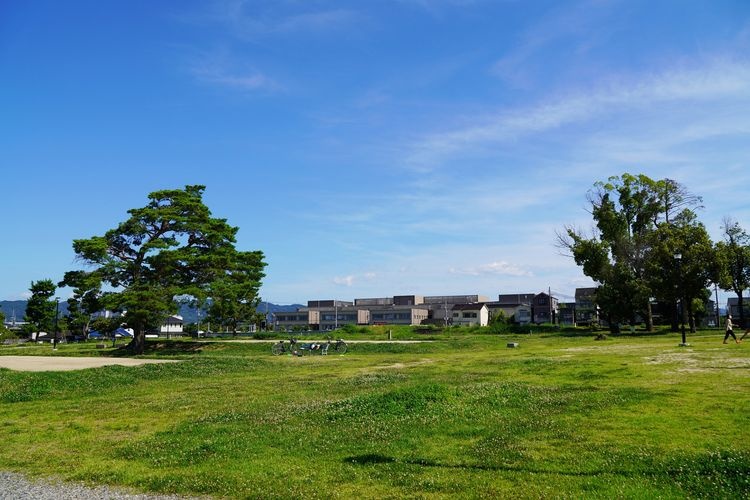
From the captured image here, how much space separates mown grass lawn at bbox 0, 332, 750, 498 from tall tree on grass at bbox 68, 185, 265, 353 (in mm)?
28988

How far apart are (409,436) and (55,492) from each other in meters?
7.30

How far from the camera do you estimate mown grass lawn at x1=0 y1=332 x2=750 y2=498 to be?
916 cm

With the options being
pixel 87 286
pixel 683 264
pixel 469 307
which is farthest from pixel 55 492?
pixel 469 307

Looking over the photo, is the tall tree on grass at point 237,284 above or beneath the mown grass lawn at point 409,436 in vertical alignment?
above

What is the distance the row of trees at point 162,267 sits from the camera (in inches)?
2085

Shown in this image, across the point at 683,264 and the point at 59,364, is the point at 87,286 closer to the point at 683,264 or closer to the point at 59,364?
the point at 59,364

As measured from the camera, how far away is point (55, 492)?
373 inches

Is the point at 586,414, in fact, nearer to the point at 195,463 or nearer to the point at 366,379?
the point at 195,463

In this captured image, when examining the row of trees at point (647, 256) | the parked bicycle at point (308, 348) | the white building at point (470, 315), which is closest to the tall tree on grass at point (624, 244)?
the row of trees at point (647, 256)

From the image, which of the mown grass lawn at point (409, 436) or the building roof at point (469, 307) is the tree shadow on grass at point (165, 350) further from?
the building roof at point (469, 307)

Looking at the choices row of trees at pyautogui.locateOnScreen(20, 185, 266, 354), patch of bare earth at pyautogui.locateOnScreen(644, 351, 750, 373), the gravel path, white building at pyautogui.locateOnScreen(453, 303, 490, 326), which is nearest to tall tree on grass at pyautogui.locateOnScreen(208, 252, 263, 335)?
row of trees at pyautogui.locateOnScreen(20, 185, 266, 354)

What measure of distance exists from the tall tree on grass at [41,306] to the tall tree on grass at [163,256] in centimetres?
5852

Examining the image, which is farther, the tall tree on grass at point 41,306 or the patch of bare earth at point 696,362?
the tall tree on grass at point 41,306

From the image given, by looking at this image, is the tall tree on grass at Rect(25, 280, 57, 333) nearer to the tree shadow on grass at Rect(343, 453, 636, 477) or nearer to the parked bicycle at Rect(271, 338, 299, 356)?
the parked bicycle at Rect(271, 338, 299, 356)
